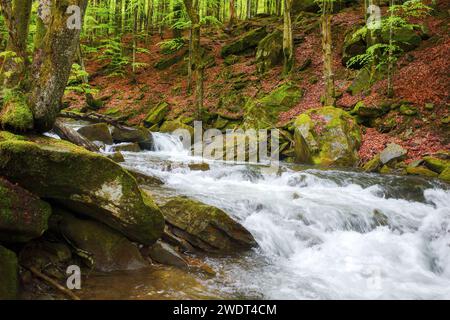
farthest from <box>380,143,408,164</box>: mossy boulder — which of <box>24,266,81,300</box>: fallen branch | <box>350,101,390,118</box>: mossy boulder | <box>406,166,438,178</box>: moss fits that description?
<box>24,266,81,300</box>: fallen branch

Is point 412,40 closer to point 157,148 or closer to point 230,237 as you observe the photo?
point 157,148

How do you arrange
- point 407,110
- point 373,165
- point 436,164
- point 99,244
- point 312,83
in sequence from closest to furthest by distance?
point 99,244, point 436,164, point 373,165, point 407,110, point 312,83

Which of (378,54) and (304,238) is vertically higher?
(378,54)

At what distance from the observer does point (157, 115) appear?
765 inches

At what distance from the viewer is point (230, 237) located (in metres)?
5.88

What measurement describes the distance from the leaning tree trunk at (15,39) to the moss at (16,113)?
391 millimetres

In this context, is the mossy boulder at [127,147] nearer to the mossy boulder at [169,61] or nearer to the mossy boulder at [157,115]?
the mossy boulder at [157,115]

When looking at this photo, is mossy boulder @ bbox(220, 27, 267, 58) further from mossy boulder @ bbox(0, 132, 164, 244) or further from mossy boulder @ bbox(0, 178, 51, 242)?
mossy boulder @ bbox(0, 178, 51, 242)

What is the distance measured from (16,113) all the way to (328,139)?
1011cm

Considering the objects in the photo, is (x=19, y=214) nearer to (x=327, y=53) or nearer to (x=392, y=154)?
(x=392, y=154)

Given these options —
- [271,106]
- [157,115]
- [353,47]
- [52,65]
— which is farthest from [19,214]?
[353,47]

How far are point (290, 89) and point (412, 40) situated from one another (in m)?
5.84

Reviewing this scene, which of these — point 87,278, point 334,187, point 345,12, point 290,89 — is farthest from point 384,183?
point 345,12

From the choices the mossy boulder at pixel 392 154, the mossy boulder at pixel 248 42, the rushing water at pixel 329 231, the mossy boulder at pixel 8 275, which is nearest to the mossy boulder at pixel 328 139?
the mossy boulder at pixel 392 154
